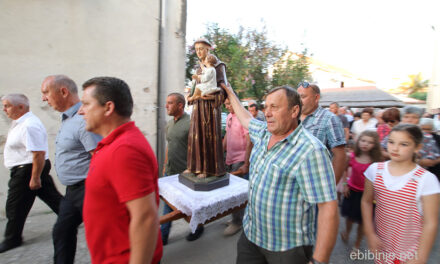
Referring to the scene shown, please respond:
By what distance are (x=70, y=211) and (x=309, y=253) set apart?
200 centimetres

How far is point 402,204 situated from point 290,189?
97 centimetres

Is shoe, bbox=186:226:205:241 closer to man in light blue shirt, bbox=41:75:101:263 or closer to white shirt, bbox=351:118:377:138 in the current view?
man in light blue shirt, bbox=41:75:101:263

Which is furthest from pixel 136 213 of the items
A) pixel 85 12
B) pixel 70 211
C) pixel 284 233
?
pixel 85 12

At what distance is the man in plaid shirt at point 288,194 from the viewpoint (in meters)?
1.23

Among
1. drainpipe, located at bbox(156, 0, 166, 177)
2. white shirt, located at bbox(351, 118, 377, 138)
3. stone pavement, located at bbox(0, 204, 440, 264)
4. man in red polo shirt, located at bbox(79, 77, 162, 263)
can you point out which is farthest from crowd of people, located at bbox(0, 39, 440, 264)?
white shirt, located at bbox(351, 118, 377, 138)

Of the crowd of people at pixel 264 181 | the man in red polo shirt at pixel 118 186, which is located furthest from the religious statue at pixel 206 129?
the man in red polo shirt at pixel 118 186

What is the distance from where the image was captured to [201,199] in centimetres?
227

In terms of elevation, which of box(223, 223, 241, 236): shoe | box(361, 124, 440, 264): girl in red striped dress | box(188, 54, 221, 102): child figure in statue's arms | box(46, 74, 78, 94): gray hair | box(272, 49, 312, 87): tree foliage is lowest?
box(223, 223, 241, 236): shoe

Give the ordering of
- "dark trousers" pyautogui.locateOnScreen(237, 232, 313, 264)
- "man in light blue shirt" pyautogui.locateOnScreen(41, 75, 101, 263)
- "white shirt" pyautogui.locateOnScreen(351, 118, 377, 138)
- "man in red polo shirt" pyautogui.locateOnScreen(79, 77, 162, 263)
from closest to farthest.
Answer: "man in red polo shirt" pyautogui.locateOnScreen(79, 77, 162, 263)
"dark trousers" pyautogui.locateOnScreen(237, 232, 313, 264)
"man in light blue shirt" pyautogui.locateOnScreen(41, 75, 101, 263)
"white shirt" pyautogui.locateOnScreen(351, 118, 377, 138)

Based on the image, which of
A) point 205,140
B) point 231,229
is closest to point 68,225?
point 205,140

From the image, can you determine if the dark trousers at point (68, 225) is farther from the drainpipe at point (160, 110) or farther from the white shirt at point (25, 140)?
the drainpipe at point (160, 110)

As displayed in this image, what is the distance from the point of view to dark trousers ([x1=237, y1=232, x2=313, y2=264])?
1362mm

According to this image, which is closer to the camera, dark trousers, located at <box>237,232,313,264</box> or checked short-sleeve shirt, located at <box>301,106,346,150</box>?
dark trousers, located at <box>237,232,313,264</box>

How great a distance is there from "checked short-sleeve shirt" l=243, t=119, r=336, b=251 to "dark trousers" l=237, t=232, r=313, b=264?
33 mm
